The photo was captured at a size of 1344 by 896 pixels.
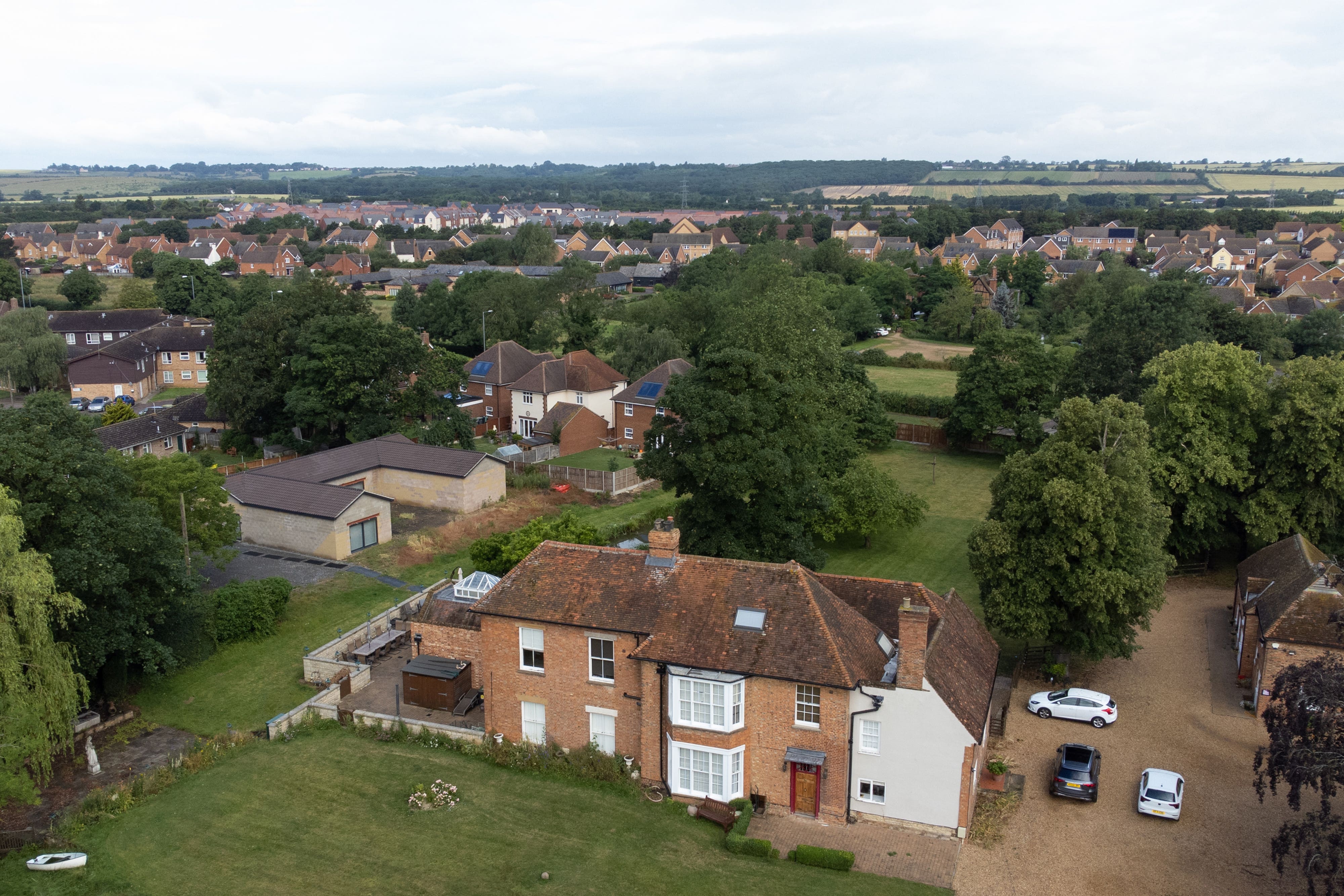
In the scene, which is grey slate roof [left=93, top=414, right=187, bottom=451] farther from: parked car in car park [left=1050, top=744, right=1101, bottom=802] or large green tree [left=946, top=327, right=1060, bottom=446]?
parked car in car park [left=1050, top=744, right=1101, bottom=802]

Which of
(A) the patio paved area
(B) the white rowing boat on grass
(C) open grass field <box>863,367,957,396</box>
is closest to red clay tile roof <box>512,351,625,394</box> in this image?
(C) open grass field <box>863,367,957,396</box>

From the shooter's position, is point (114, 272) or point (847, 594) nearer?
point (847, 594)

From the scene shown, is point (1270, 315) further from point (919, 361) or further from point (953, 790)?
point (953, 790)

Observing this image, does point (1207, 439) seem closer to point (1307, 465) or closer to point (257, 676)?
point (1307, 465)

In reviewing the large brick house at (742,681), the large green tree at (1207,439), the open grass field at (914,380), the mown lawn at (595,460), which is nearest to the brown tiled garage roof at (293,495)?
the mown lawn at (595,460)

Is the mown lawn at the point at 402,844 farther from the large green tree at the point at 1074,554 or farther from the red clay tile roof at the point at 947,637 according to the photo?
the large green tree at the point at 1074,554

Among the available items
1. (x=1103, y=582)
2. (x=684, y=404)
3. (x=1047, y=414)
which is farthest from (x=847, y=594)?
(x=1047, y=414)
